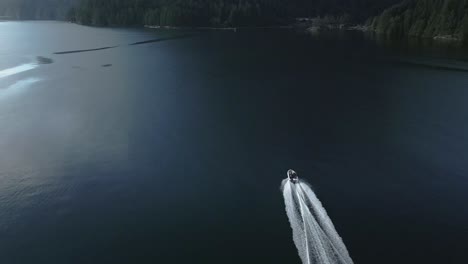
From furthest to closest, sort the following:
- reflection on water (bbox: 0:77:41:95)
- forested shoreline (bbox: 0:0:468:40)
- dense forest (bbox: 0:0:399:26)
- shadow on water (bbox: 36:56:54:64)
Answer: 1. dense forest (bbox: 0:0:399:26)
2. forested shoreline (bbox: 0:0:468:40)
3. shadow on water (bbox: 36:56:54:64)
4. reflection on water (bbox: 0:77:41:95)

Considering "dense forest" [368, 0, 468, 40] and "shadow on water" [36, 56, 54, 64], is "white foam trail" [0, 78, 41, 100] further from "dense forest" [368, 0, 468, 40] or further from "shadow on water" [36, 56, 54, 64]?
"dense forest" [368, 0, 468, 40]

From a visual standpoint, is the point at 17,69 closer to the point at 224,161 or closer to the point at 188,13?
the point at 224,161

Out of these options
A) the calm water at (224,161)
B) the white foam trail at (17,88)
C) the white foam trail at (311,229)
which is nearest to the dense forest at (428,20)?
the calm water at (224,161)

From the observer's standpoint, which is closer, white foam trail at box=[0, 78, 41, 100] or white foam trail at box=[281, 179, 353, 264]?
white foam trail at box=[281, 179, 353, 264]

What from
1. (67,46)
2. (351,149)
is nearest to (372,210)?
(351,149)

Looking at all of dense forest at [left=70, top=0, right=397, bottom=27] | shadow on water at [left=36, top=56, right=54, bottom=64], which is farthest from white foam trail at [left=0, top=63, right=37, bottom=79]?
dense forest at [left=70, top=0, right=397, bottom=27]

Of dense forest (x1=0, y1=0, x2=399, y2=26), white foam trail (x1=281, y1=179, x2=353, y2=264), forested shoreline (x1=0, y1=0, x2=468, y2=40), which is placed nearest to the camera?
white foam trail (x1=281, y1=179, x2=353, y2=264)

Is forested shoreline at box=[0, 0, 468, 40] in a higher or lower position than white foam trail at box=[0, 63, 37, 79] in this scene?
higher

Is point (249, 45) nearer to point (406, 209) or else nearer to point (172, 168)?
point (172, 168)
